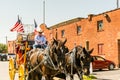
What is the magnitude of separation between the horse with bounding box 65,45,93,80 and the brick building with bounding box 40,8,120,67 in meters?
26.1

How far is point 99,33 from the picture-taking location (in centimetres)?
4284

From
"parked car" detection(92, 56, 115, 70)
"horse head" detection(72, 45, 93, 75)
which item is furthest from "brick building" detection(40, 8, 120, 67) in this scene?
"horse head" detection(72, 45, 93, 75)

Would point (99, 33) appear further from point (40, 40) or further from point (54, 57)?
point (54, 57)

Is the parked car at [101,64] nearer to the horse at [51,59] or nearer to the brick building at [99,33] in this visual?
the brick building at [99,33]

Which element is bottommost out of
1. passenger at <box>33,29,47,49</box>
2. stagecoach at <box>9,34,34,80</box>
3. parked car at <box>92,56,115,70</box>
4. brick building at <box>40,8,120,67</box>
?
parked car at <box>92,56,115,70</box>

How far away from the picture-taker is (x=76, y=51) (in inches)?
491

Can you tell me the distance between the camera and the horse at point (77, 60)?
11969mm

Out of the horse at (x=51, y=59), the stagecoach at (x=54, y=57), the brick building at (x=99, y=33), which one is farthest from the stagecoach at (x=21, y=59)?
the brick building at (x=99, y=33)

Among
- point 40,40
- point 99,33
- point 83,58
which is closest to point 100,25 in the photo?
point 99,33

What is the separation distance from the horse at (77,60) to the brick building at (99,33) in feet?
85.6

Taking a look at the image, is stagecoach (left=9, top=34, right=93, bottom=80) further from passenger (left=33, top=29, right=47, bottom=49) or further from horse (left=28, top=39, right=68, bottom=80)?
passenger (left=33, top=29, right=47, bottom=49)

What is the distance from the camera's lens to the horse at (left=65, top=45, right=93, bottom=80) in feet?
39.3

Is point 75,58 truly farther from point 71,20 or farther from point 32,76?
point 71,20

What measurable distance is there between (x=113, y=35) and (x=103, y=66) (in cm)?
628
